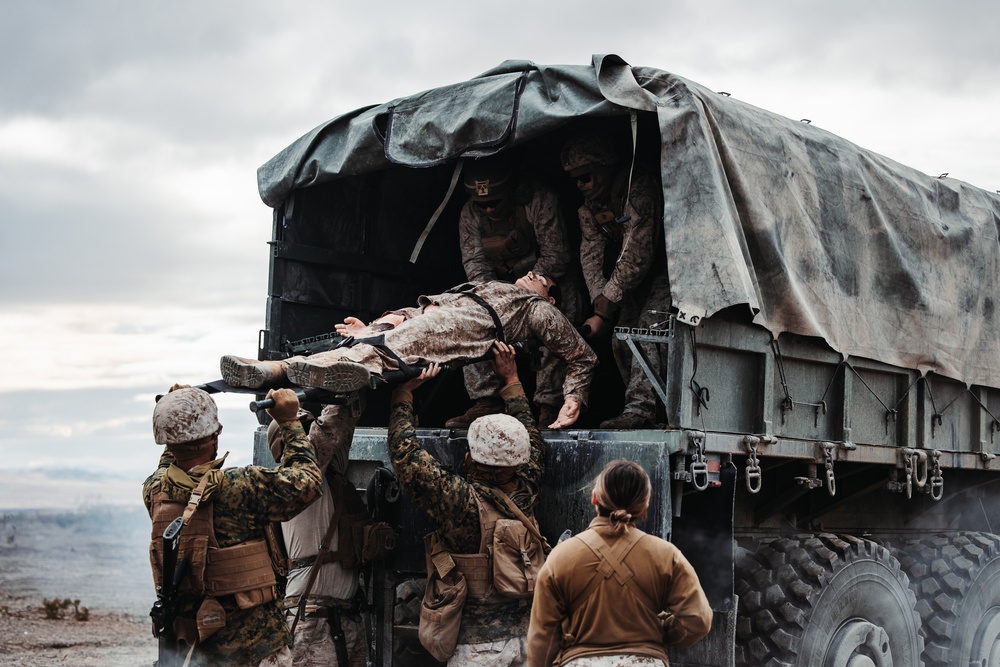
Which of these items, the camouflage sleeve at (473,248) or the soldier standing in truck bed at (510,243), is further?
Answer: the camouflage sleeve at (473,248)

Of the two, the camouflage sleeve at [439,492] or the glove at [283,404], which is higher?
the glove at [283,404]

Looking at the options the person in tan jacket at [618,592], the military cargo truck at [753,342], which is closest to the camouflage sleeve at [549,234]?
the military cargo truck at [753,342]

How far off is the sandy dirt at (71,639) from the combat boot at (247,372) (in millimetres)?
4212

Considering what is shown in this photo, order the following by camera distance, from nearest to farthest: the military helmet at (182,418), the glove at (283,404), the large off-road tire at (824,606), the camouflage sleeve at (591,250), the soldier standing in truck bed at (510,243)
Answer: the military helmet at (182,418), the glove at (283,404), the large off-road tire at (824,606), the soldier standing in truck bed at (510,243), the camouflage sleeve at (591,250)

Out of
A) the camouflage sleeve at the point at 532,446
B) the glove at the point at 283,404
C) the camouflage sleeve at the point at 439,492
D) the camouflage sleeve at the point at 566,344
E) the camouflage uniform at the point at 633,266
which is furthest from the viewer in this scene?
the camouflage sleeve at the point at 566,344

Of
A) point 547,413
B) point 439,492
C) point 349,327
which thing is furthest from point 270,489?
point 547,413

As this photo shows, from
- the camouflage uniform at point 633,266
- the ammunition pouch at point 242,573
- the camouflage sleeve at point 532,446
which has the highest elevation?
the camouflage uniform at point 633,266

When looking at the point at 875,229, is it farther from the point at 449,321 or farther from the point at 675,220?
the point at 449,321

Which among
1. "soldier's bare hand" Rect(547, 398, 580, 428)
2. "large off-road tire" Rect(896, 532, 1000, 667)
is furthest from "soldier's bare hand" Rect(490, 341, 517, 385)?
"large off-road tire" Rect(896, 532, 1000, 667)

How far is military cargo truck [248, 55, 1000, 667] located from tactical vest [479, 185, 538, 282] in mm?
400

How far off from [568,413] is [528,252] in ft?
4.97

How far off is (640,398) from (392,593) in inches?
59.5

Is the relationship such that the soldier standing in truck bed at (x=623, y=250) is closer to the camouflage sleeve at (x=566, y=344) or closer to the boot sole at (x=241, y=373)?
the camouflage sleeve at (x=566, y=344)

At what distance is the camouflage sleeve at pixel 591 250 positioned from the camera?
6.14m
